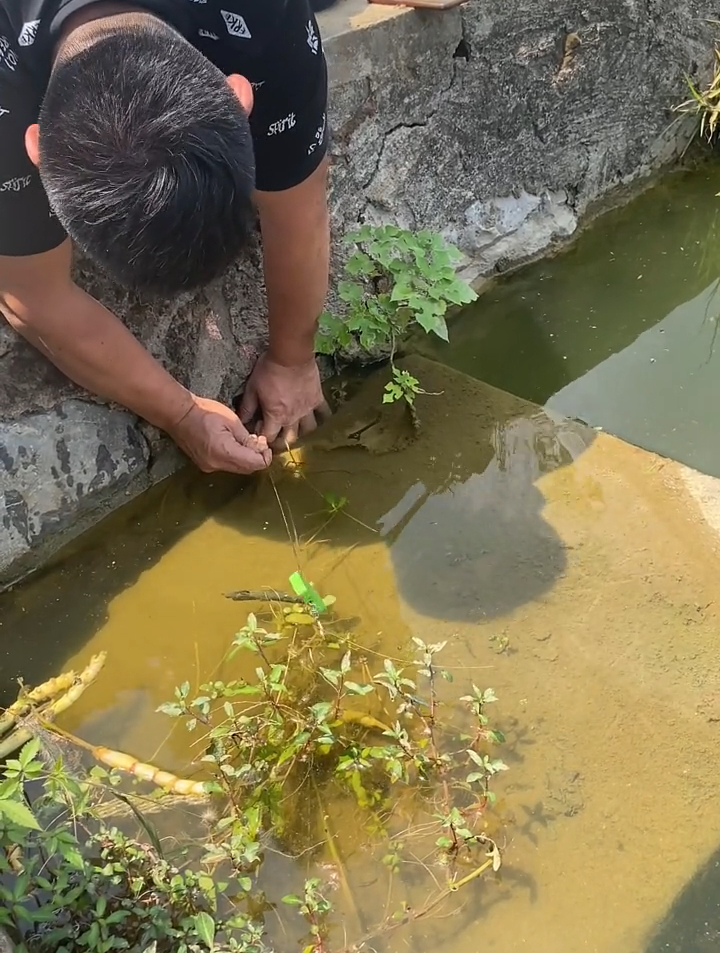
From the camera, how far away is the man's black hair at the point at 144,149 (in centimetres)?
118

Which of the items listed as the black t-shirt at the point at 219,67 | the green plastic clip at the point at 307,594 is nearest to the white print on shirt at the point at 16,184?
the black t-shirt at the point at 219,67

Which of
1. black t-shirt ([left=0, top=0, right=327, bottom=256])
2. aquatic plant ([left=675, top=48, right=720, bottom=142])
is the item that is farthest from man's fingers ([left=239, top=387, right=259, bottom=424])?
aquatic plant ([left=675, top=48, right=720, bottom=142])

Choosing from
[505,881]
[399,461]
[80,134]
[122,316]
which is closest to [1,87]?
[80,134]

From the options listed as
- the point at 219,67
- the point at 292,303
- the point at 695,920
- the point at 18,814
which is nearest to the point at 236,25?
the point at 219,67

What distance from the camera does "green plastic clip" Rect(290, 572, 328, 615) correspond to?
5.76 ft

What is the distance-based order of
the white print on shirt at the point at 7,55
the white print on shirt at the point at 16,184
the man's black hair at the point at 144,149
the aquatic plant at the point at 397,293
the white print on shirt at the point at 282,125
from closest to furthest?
the man's black hair at the point at 144,149 → the white print on shirt at the point at 7,55 → the white print on shirt at the point at 16,184 → the white print on shirt at the point at 282,125 → the aquatic plant at the point at 397,293

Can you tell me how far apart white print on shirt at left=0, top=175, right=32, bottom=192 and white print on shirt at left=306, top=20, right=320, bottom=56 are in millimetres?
608

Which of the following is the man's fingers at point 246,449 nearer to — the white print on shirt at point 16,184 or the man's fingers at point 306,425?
the man's fingers at point 306,425

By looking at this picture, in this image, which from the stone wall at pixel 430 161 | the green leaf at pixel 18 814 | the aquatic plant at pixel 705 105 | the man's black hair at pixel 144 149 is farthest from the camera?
the aquatic plant at pixel 705 105

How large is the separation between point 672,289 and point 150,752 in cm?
216

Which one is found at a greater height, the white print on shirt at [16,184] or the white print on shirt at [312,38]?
the white print on shirt at [312,38]

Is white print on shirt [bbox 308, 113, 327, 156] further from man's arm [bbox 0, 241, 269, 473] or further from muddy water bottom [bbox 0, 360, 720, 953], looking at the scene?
muddy water bottom [bbox 0, 360, 720, 953]

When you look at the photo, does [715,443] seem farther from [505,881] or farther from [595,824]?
[505,881]

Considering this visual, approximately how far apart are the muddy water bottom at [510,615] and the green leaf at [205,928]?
0.91 feet
